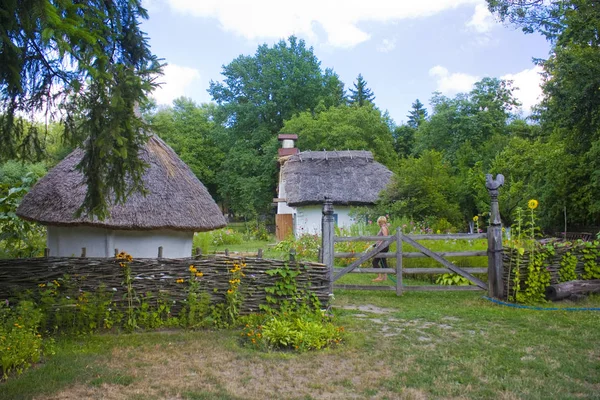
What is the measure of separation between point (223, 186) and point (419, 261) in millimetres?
26947

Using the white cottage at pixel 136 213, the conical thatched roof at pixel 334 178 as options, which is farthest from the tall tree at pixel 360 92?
the white cottage at pixel 136 213

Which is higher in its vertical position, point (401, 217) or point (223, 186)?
point (223, 186)

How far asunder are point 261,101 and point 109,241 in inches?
1082

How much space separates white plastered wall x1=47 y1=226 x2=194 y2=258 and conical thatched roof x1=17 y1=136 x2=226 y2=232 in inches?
26.8

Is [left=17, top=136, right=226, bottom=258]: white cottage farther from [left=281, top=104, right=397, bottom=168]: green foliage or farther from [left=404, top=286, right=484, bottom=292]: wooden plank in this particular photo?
[left=281, top=104, right=397, bottom=168]: green foliage

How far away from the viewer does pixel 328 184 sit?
24.5 meters

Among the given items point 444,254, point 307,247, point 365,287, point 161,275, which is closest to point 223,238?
point 307,247

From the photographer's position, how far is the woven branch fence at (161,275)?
6.68 metres

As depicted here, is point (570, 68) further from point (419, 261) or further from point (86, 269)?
point (86, 269)

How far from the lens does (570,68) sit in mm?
13438

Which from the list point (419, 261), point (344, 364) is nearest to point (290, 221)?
point (419, 261)

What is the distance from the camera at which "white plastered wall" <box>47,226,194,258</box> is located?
1073 cm

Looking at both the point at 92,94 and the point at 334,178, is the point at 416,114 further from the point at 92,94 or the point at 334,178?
the point at 92,94

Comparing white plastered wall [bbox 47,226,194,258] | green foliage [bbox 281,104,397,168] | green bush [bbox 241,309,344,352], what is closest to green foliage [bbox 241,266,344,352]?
green bush [bbox 241,309,344,352]
